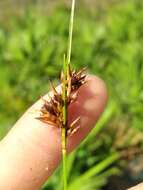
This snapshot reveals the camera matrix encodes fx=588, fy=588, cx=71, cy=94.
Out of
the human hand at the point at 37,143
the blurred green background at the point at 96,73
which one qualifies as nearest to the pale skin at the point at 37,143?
A: the human hand at the point at 37,143

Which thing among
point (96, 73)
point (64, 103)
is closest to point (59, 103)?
point (64, 103)

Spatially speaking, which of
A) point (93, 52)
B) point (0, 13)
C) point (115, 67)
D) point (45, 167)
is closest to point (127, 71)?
point (115, 67)

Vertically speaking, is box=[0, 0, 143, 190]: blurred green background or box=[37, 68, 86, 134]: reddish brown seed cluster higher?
box=[0, 0, 143, 190]: blurred green background

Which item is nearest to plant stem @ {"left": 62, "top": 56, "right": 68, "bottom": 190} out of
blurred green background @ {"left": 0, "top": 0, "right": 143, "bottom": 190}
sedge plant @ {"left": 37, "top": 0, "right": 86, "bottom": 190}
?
sedge plant @ {"left": 37, "top": 0, "right": 86, "bottom": 190}

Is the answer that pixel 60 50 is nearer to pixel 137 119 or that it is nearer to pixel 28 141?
pixel 137 119

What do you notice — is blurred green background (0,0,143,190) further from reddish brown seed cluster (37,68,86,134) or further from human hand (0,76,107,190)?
reddish brown seed cluster (37,68,86,134)

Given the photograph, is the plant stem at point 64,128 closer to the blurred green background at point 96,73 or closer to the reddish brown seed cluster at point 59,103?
the reddish brown seed cluster at point 59,103
